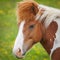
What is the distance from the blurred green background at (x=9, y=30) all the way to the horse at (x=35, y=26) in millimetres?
214

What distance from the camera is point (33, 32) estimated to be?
115 centimetres

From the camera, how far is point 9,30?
1486 mm

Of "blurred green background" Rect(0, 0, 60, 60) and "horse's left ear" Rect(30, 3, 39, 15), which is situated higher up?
"horse's left ear" Rect(30, 3, 39, 15)

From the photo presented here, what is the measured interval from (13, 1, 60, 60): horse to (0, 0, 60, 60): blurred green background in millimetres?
214

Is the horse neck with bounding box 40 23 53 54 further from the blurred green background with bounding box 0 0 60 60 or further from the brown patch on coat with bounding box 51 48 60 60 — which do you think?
the blurred green background with bounding box 0 0 60 60

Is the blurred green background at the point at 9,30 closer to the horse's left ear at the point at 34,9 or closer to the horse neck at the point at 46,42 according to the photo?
the horse neck at the point at 46,42

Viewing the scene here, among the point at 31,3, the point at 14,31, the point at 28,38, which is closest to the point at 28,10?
the point at 31,3

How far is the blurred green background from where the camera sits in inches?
55.4

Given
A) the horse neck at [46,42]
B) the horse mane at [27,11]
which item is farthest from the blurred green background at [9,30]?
the horse mane at [27,11]

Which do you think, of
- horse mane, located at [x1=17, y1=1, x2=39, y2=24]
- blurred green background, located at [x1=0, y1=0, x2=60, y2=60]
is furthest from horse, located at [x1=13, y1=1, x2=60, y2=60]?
blurred green background, located at [x1=0, y1=0, x2=60, y2=60]

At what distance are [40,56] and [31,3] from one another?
404mm

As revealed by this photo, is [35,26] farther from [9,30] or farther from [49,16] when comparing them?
[9,30]

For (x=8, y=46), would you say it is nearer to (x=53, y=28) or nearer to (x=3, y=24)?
(x=3, y=24)

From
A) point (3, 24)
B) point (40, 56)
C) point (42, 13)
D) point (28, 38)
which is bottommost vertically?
point (40, 56)
